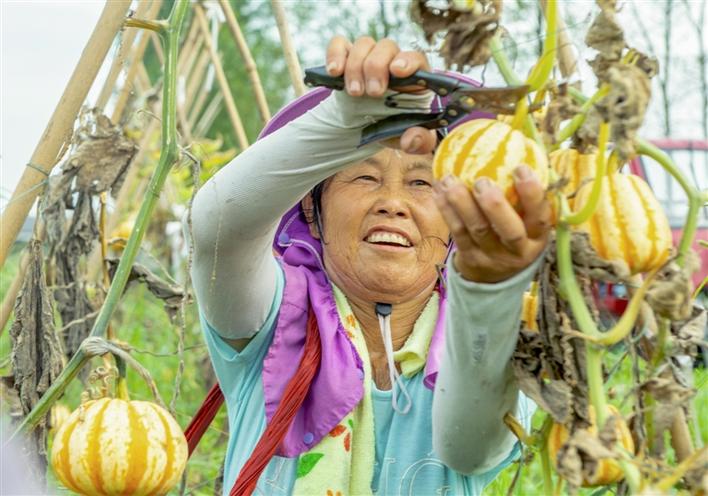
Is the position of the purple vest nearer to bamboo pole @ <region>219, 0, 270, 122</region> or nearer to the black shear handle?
the black shear handle

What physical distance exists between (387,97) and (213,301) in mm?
565

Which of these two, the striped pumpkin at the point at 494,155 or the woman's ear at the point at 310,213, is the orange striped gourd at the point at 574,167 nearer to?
the striped pumpkin at the point at 494,155

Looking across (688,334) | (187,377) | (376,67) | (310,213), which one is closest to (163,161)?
(310,213)

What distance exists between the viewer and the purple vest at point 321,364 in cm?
181

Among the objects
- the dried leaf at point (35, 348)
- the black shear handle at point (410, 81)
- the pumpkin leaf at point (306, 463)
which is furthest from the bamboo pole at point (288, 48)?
the black shear handle at point (410, 81)

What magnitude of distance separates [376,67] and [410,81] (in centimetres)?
4

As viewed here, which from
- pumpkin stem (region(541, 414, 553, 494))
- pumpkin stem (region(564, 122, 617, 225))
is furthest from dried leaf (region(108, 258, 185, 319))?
pumpkin stem (region(564, 122, 617, 225))

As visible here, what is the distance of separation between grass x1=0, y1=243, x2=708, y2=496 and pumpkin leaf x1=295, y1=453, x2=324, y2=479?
0.70 m

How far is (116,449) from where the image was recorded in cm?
158

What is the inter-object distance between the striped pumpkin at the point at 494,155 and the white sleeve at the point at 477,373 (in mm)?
104

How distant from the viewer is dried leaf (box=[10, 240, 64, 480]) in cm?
198

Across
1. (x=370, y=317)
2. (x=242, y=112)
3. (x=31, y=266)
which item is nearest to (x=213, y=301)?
(x=370, y=317)

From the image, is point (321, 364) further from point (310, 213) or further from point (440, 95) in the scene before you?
point (440, 95)

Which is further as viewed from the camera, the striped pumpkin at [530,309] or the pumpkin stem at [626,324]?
the striped pumpkin at [530,309]
